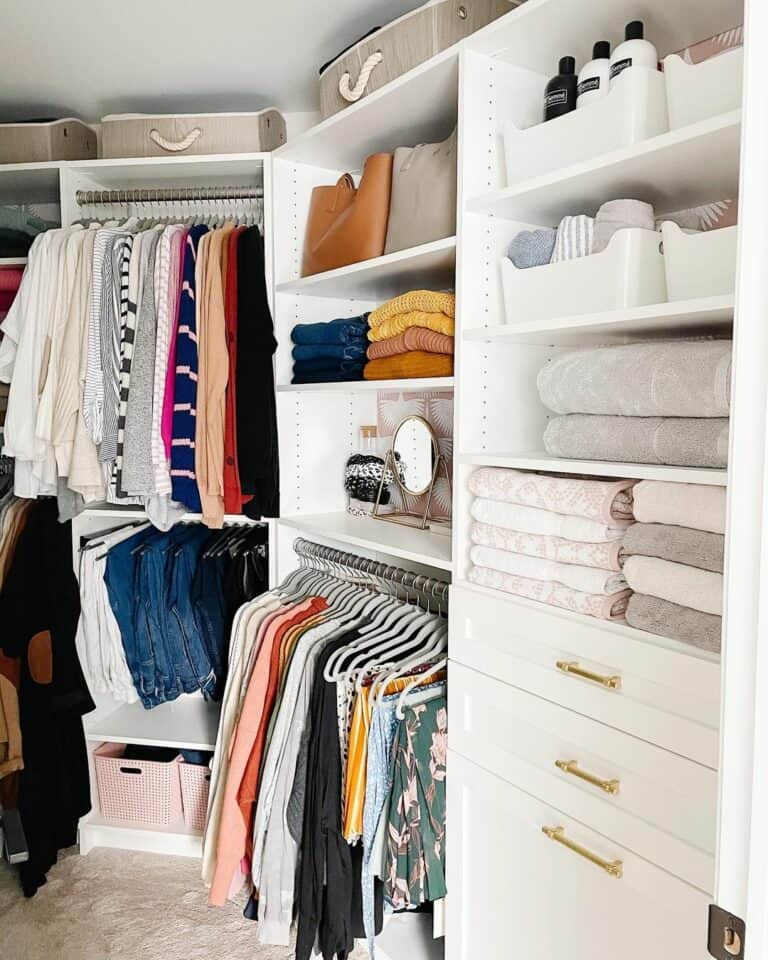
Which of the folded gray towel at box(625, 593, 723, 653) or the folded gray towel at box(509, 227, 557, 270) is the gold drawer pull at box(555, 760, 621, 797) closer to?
the folded gray towel at box(625, 593, 723, 653)

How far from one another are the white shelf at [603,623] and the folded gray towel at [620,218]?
65 cm

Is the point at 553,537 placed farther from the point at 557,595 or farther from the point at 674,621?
the point at 674,621

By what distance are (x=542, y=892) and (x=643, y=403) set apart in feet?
3.03

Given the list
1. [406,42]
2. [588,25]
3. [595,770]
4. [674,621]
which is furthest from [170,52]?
[595,770]

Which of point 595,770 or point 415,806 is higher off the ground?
point 595,770

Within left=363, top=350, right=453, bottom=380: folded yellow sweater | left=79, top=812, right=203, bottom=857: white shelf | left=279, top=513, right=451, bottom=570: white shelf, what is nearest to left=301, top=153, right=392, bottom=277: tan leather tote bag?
left=363, top=350, right=453, bottom=380: folded yellow sweater

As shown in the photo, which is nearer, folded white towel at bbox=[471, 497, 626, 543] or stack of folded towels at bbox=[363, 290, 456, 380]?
folded white towel at bbox=[471, 497, 626, 543]

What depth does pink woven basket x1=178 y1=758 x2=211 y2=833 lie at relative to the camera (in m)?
2.49

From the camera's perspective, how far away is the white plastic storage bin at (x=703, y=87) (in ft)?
3.78

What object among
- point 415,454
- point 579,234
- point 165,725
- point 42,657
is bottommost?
point 165,725

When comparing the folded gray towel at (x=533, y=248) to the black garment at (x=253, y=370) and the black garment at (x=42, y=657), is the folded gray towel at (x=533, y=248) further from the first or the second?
the black garment at (x=42, y=657)

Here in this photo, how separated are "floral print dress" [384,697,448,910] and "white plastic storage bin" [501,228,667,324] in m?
0.87

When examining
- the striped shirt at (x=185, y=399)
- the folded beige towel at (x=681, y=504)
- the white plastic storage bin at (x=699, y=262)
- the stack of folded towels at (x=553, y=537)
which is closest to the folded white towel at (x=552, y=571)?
the stack of folded towels at (x=553, y=537)

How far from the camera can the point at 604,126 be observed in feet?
4.40
